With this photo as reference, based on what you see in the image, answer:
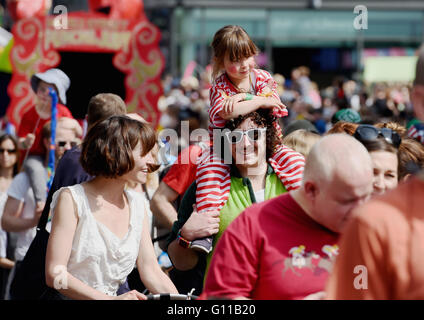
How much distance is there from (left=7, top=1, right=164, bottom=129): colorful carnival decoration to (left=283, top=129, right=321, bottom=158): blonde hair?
5.90 metres

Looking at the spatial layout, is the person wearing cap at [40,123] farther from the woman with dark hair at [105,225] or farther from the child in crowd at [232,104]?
the woman with dark hair at [105,225]

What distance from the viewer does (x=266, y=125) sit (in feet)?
11.4

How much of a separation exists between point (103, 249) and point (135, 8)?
30.4 ft

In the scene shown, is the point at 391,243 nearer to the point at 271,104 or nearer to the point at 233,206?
the point at 233,206

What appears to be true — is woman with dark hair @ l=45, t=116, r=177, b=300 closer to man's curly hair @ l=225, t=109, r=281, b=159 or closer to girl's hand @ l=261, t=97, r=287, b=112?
man's curly hair @ l=225, t=109, r=281, b=159

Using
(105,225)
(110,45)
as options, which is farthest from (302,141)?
(110,45)

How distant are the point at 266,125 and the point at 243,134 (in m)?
0.18

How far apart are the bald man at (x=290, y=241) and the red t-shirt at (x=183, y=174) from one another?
2007 millimetres

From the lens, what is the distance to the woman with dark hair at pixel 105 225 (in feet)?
9.76

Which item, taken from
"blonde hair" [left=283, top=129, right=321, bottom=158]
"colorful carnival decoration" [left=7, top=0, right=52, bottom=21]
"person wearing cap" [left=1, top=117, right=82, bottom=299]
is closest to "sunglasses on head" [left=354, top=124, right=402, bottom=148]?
"blonde hair" [left=283, top=129, right=321, bottom=158]

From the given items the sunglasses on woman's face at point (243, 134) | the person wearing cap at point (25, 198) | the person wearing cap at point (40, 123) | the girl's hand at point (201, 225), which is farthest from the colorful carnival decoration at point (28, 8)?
the girl's hand at point (201, 225)

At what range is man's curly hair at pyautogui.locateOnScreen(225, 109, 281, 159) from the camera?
11.3 ft

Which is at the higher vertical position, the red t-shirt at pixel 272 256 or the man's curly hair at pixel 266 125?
the man's curly hair at pixel 266 125
